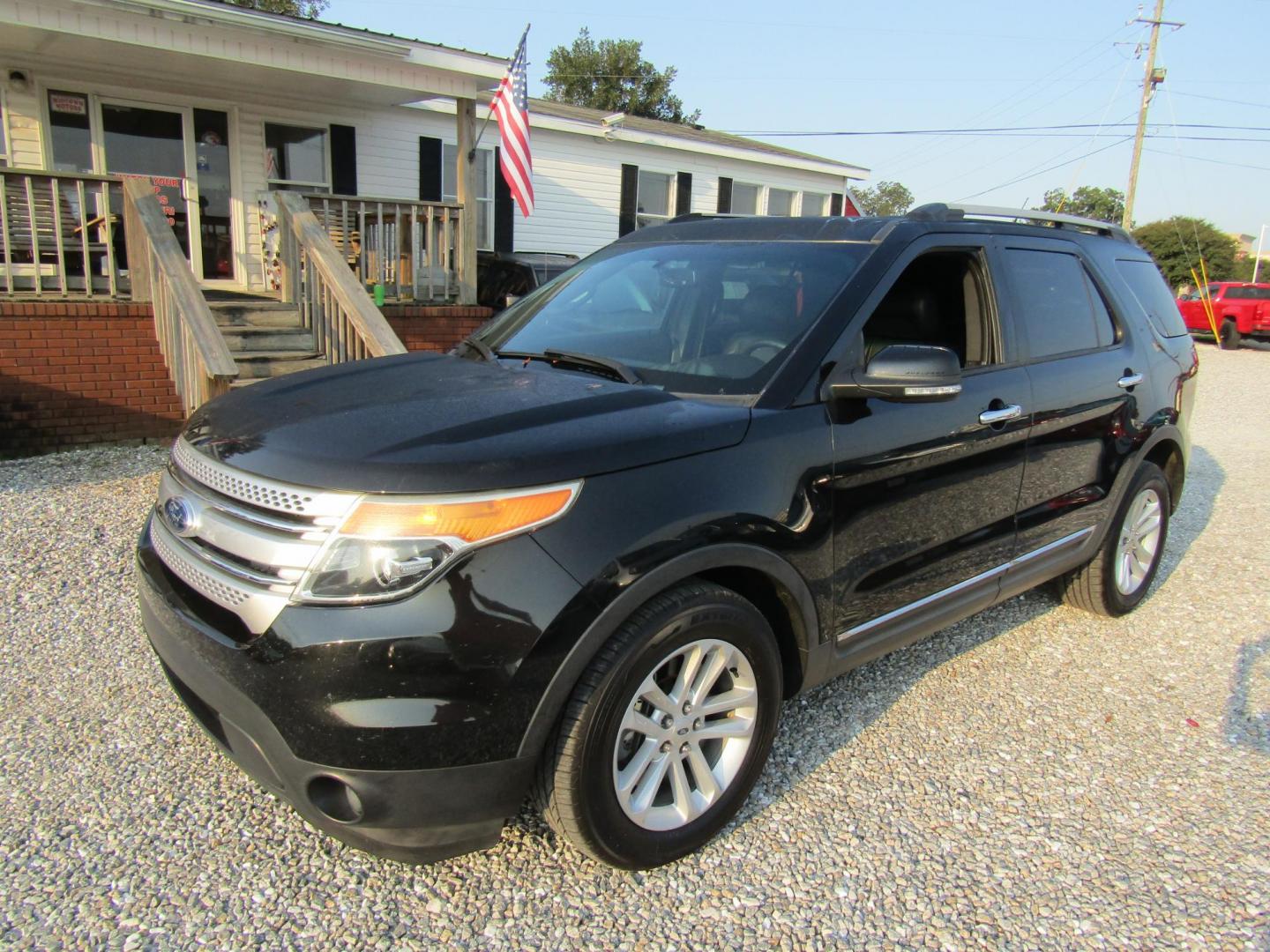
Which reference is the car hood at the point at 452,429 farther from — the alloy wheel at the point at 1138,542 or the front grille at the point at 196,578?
the alloy wheel at the point at 1138,542

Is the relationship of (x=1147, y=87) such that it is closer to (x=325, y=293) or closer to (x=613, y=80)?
(x=613, y=80)

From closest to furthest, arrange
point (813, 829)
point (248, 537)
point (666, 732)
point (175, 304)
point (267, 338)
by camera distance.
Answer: point (248, 537)
point (666, 732)
point (813, 829)
point (175, 304)
point (267, 338)

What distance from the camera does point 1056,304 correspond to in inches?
154

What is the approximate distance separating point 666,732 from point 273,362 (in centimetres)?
587

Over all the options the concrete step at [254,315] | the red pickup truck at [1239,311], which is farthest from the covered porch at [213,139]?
the red pickup truck at [1239,311]

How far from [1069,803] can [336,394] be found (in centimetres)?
270

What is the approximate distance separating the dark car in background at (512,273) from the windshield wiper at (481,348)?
24.8 feet

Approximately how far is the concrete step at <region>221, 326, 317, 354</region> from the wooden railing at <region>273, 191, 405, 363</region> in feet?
0.36

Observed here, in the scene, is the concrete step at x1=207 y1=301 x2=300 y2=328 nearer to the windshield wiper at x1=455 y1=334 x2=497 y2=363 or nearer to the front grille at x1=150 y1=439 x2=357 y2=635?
the windshield wiper at x1=455 y1=334 x2=497 y2=363

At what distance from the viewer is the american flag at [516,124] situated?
32.1 feet

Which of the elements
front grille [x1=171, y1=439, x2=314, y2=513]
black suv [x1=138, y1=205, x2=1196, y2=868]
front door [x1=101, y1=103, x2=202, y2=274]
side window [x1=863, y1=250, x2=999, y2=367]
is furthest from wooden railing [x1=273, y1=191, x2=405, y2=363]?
front grille [x1=171, y1=439, x2=314, y2=513]

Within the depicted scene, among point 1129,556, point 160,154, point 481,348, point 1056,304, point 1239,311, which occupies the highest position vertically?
point 160,154

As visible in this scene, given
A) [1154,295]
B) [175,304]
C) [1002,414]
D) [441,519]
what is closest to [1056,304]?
[1002,414]

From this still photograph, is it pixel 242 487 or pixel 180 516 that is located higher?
pixel 242 487
